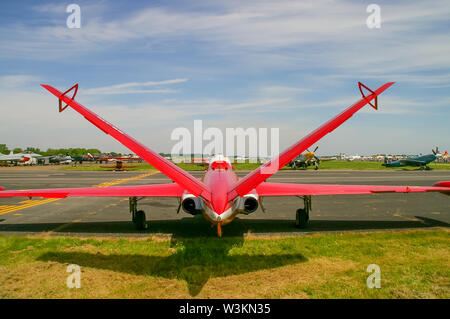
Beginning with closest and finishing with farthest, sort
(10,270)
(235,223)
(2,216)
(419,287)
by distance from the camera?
(419,287) → (10,270) → (235,223) → (2,216)

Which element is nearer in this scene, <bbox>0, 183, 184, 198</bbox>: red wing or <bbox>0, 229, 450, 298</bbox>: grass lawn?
<bbox>0, 229, 450, 298</bbox>: grass lawn

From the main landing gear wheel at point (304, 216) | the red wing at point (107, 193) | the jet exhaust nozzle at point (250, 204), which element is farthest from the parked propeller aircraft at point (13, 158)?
the jet exhaust nozzle at point (250, 204)

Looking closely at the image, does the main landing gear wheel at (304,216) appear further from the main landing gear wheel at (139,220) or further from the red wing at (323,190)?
the main landing gear wheel at (139,220)

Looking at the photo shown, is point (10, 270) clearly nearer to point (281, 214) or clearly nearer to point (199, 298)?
point (199, 298)

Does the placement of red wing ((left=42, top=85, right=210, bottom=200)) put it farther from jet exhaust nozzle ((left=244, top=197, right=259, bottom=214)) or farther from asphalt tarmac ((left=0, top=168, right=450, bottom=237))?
→ asphalt tarmac ((left=0, top=168, right=450, bottom=237))

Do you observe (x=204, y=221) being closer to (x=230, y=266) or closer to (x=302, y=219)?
(x=302, y=219)

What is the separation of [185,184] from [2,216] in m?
13.8

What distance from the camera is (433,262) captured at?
6820mm

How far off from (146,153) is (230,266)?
12.7 feet

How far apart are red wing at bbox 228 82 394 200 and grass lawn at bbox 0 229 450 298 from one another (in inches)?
92.3

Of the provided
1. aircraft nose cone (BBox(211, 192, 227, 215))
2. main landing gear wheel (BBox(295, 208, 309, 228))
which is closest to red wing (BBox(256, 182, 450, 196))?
main landing gear wheel (BBox(295, 208, 309, 228))

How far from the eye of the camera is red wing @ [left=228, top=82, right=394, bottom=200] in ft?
13.4

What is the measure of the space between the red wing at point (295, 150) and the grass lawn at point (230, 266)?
235cm
